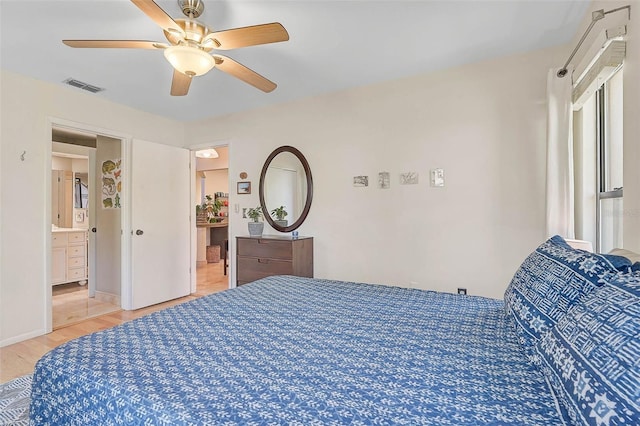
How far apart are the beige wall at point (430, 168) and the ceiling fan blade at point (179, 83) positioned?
4.76 ft

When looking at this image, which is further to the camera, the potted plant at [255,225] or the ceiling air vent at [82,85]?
the potted plant at [255,225]

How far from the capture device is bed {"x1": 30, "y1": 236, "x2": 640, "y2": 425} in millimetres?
771

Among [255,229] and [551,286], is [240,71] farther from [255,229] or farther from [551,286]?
[551,286]

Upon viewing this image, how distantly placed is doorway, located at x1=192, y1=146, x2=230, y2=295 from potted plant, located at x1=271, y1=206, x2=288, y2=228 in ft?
9.15

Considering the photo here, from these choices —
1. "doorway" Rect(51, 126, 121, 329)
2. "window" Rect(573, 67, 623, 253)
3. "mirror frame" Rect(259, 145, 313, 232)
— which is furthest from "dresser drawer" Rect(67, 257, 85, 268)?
"window" Rect(573, 67, 623, 253)

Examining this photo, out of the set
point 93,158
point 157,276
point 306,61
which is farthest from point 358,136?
point 93,158

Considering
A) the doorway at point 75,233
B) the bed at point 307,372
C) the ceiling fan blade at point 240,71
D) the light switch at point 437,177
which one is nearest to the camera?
the bed at point 307,372

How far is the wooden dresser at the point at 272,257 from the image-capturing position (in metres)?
3.25

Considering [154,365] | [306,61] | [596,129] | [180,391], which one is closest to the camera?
[180,391]

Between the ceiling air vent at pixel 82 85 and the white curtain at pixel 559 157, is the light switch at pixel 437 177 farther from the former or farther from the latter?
the ceiling air vent at pixel 82 85

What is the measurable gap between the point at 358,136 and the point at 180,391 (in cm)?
283

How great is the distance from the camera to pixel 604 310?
72cm

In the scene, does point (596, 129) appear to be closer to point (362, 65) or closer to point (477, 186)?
point (477, 186)

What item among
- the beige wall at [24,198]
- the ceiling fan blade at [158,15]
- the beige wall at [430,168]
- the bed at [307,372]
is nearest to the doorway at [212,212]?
the beige wall at [24,198]
